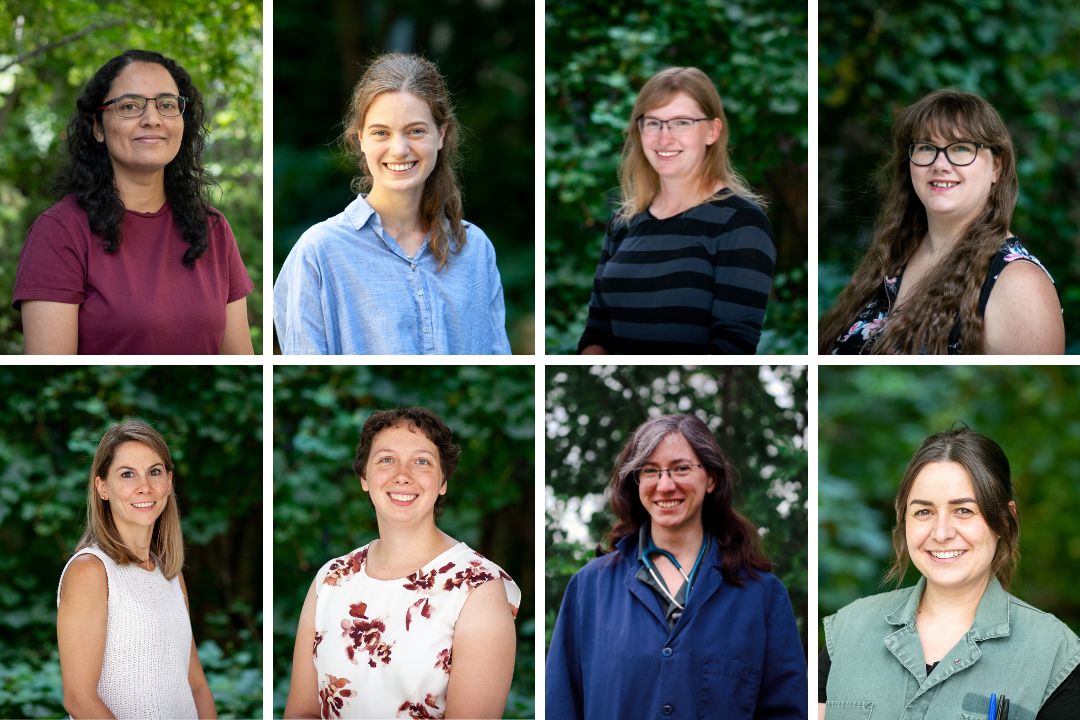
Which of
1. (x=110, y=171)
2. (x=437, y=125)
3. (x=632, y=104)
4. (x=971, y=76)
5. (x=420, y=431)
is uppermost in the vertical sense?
(x=971, y=76)

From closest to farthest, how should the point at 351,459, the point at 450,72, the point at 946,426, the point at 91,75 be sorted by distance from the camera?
the point at 351,459
the point at 91,75
the point at 450,72
the point at 946,426

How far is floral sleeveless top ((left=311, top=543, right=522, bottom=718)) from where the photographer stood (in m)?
2.85

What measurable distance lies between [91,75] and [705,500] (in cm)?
190

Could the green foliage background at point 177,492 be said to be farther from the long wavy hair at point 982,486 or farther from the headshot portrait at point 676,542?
the long wavy hair at point 982,486

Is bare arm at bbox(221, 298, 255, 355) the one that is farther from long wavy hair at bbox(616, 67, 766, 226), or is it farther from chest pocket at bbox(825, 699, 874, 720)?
chest pocket at bbox(825, 699, 874, 720)

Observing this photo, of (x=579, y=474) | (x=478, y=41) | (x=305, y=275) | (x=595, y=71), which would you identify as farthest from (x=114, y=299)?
(x=478, y=41)

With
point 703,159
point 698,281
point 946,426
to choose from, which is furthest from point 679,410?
point 946,426

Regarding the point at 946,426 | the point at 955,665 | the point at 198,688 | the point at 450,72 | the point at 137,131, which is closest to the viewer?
the point at 955,665

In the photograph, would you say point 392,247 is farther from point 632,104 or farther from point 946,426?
point 946,426

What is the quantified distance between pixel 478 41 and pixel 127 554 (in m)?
2.02

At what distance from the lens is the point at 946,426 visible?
399 cm

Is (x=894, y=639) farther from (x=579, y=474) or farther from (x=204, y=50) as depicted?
(x=204, y=50)

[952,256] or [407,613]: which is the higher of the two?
[952,256]

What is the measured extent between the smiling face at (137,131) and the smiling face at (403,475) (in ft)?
2.60
